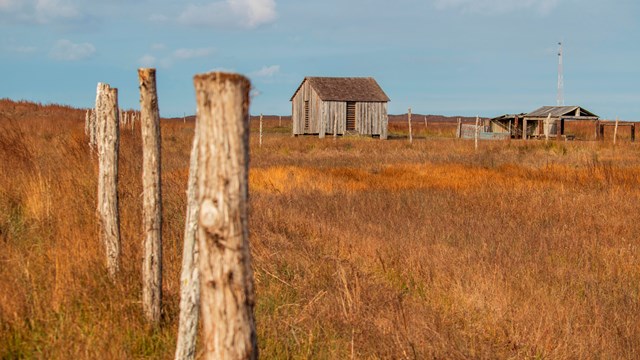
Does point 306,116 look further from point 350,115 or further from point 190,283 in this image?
point 190,283

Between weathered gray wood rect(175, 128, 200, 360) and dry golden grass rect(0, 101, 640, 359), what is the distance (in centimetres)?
52

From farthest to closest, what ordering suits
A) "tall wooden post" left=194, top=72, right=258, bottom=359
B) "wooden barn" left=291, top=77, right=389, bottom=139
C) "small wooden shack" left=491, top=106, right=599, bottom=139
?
"small wooden shack" left=491, top=106, right=599, bottom=139
"wooden barn" left=291, top=77, right=389, bottom=139
"tall wooden post" left=194, top=72, right=258, bottom=359

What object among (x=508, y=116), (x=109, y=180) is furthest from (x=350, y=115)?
(x=109, y=180)

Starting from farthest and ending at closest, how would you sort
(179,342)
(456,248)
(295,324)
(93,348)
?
1. (456,248)
2. (295,324)
3. (93,348)
4. (179,342)

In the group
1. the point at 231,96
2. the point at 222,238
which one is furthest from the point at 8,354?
the point at 231,96

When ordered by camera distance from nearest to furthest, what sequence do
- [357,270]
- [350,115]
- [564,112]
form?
[357,270], [564,112], [350,115]

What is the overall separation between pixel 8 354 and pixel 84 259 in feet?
4.87

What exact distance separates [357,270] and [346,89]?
124 feet

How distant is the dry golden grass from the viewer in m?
5.12

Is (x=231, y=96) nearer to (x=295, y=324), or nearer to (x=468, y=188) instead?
(x=295, y=324)

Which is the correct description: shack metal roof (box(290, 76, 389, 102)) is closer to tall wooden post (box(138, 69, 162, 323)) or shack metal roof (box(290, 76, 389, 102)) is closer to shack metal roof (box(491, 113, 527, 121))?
shack metal roof (box(491, 113, 527, 121))

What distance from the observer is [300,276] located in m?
7.12

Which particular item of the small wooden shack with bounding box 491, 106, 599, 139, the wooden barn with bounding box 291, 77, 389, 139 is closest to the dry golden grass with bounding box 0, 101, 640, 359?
the wooden barn with bounding box 291, 77, 389, 139

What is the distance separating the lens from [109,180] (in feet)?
20.8
